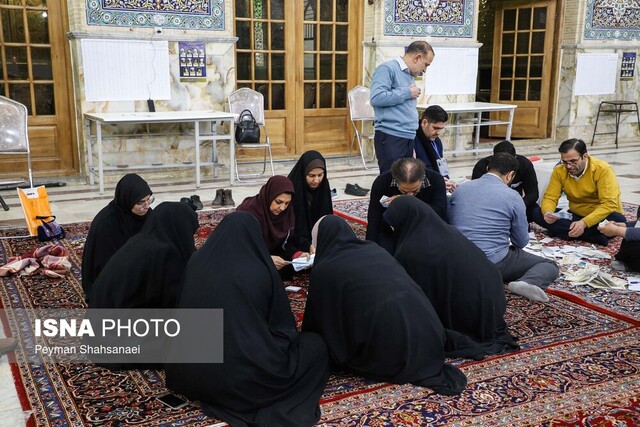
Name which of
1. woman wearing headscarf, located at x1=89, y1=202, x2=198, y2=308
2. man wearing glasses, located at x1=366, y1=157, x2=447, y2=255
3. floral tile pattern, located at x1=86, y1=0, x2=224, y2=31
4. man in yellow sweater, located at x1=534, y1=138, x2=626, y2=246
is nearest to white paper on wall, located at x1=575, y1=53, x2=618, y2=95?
floral tile pattern, located at x1=86, y1=0, x2=224, y2=31

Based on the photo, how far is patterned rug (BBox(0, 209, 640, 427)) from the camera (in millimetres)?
2215

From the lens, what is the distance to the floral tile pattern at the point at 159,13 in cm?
601

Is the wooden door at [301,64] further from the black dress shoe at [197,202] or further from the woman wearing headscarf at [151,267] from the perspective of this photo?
the woman wearing headscarf at [151,267]

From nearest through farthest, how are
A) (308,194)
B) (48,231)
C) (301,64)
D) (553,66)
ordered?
(308,194)
(48,231)
(301,64)
(553,66)

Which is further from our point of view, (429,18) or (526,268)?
(429,18)

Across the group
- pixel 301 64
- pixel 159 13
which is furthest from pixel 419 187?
pixel 301 64

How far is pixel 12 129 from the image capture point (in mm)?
5188

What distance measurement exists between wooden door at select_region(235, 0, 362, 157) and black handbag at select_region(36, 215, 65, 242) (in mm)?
3078

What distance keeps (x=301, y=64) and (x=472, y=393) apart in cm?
538

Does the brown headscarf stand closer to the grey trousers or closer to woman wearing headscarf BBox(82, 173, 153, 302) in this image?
woman wearing headscarf BBox(82, 173, 153, 302)

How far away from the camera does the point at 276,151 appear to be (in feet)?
24.0

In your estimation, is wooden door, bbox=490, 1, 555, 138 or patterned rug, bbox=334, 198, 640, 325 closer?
patterned rug, bbox=334, 198, 640, 325

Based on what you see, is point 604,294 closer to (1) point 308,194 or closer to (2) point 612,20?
(1) point 308,194

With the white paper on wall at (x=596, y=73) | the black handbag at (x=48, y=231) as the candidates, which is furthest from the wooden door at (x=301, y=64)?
the white paper on wall at (x=596, y=73)
